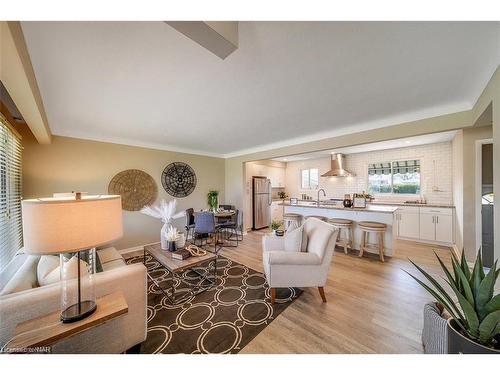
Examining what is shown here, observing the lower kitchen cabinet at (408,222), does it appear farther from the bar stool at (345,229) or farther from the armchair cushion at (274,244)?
the armchair cushion at (274,244)

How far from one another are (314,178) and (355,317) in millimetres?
5008

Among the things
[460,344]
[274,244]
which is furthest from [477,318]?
[274,244]

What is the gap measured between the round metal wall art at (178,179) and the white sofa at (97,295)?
9.55 feet

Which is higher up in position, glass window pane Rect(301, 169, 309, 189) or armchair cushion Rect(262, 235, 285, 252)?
glass window pane Rect(301, 169, 309, 189)

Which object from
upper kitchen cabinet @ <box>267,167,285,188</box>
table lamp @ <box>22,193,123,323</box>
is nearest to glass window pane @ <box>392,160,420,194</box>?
upper kitchen cabinet @ <box>267,167,285,188</box>

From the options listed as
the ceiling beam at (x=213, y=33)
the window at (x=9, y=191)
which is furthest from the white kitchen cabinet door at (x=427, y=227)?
the window at (x=9, y=191)

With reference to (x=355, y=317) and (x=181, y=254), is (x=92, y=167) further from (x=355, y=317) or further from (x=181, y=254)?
(x=355, y=317)

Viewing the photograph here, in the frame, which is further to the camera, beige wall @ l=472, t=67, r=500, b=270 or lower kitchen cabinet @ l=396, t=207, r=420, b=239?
lower kitchen cabinet @ l=396, t=207, r=420, b=239

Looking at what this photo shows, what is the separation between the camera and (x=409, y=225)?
4363 mm

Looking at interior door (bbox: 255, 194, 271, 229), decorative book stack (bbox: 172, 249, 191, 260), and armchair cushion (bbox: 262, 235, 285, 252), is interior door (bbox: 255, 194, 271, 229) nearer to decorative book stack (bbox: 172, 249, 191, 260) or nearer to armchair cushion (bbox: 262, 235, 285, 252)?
armchair cushion (bbox: 262, 235, 285, 252)

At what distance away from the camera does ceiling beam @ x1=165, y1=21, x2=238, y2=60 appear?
0.92 metres

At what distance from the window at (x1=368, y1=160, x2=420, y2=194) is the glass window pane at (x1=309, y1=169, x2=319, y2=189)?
152 cm
